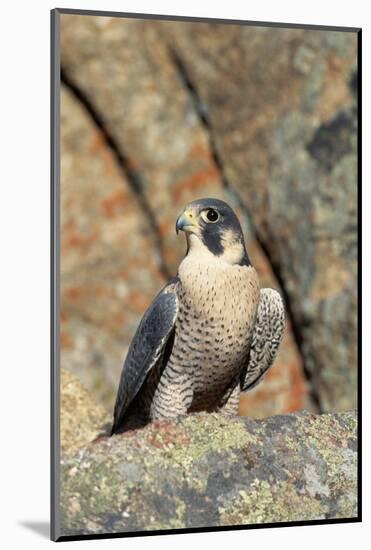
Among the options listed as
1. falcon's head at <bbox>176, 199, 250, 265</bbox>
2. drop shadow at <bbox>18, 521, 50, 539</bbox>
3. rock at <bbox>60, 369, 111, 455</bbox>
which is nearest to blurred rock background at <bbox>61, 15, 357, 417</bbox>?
falcon's head at <bbox>176, 199, 250, 265</bbox>

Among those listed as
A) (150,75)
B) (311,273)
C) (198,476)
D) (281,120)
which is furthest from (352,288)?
(150,75)

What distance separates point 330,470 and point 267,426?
1.65ft

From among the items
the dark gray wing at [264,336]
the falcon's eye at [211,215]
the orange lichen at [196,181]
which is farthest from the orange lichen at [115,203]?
the falcon's eye at [211,215]

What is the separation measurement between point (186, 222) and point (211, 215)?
15 centimetres

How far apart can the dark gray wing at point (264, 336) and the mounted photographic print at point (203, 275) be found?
0.01 m

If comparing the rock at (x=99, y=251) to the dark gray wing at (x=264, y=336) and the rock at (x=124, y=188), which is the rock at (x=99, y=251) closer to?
the rock at (x=124, y=188)

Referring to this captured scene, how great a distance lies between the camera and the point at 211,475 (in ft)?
22.1

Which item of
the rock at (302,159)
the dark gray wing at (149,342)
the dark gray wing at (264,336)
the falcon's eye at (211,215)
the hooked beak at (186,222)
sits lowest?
the dark gray wing at (149,342)

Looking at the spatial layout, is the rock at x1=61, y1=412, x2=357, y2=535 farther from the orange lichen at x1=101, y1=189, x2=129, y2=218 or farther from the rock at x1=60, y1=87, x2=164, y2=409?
the orange lichen at x1=101, y1=189, x2=129, y2=218

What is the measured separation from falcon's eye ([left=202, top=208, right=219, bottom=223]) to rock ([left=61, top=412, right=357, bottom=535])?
1.05 metres

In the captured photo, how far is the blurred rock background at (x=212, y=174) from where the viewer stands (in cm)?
828

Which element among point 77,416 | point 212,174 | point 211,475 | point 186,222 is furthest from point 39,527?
point 212,174

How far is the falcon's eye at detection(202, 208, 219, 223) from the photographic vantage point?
6605mm

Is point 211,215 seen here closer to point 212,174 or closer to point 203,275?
point 203,275
